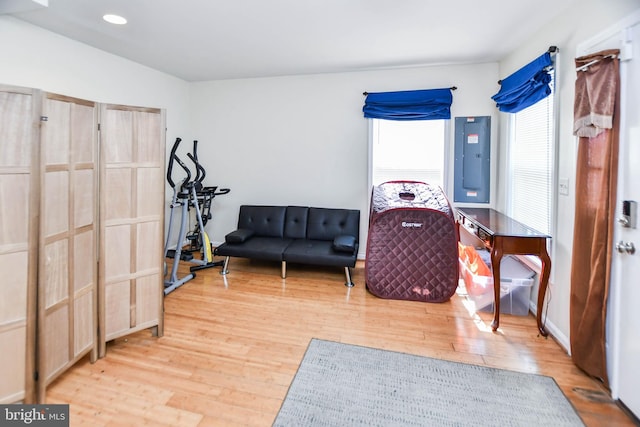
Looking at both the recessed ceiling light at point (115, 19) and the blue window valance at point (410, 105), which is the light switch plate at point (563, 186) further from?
the recessed ceiling light at point (115, 19)

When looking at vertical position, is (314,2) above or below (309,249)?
above

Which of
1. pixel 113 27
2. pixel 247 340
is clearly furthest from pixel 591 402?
pixel 113 27

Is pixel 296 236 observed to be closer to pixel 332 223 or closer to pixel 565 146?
pixel 332 223

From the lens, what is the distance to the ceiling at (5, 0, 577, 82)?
251cm

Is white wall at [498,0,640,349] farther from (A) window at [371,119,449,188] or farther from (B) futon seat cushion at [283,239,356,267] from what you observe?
(B) futon seat cushion at [283,239,356,267]

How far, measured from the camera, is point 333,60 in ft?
12.5

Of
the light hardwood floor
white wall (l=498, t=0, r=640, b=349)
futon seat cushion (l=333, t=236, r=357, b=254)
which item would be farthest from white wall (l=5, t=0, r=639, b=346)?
the light hardwood floor

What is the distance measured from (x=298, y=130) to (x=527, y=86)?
274 centimetres

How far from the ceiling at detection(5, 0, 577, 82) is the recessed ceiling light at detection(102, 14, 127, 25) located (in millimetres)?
55

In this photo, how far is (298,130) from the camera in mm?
4594

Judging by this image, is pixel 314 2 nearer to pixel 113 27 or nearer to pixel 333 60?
pixel 333 60

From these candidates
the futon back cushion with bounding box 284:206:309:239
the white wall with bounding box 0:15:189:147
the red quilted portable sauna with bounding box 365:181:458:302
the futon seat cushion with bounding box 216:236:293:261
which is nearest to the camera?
the white wall with bounding box 0:15:189:147

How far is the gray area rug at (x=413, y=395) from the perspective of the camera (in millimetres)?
1734

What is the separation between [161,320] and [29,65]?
2.54 meters
